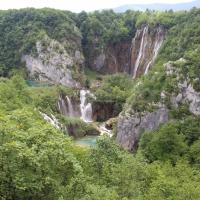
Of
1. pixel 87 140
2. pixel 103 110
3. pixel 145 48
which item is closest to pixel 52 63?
pixel 145 48

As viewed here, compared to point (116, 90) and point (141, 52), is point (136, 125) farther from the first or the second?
point (141, 52)

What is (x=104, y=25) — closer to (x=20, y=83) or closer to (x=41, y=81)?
(x=41, y=81)

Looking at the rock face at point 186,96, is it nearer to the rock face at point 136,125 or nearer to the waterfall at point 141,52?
the rock face at point 136,125

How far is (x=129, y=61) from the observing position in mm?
135875

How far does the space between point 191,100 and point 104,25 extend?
7992cm

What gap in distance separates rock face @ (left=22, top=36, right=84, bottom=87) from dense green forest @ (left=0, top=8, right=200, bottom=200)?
252 cm

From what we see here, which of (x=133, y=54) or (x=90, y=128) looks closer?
(x=90, y=128)

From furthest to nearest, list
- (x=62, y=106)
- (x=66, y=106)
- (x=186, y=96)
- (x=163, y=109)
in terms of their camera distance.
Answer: (x=66, y=106) → (x=62, y=106) → (x=163, y=109) → (x=186, y=96)

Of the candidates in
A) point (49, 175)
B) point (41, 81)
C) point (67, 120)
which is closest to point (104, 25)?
point (41, 81)

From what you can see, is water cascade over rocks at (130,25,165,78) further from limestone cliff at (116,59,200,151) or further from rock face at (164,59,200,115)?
rock face at (164,59,200,115)

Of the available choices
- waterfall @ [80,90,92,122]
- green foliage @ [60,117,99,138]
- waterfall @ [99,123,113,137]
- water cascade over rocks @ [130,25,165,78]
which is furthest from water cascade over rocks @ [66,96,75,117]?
water cascade over rocks @ [130,25,165,78]

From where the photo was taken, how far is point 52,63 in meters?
130

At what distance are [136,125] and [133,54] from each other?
57.8 metres

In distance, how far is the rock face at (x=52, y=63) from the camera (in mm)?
127812
